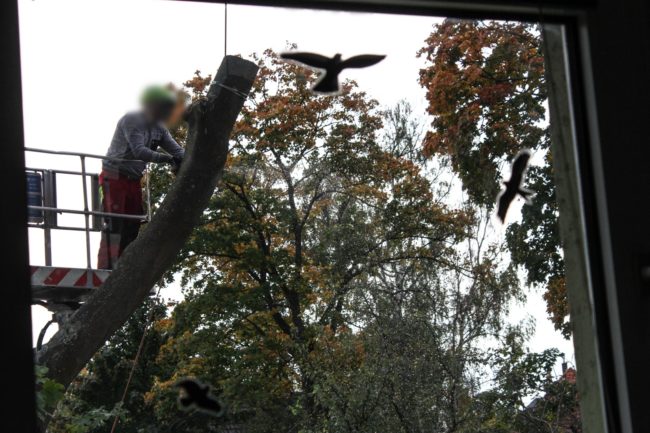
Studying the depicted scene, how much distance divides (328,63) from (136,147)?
1.65 m

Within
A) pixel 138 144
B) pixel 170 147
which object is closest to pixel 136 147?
pixel 138 144

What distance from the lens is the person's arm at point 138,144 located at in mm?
2195

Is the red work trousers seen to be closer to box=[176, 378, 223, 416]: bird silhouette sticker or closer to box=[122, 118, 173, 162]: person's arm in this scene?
box=[122, 118, 173, 162]: person's arm

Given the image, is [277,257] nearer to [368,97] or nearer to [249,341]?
[249,341]

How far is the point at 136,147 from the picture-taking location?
89.2 inches

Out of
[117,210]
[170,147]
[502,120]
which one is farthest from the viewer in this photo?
[502,120]

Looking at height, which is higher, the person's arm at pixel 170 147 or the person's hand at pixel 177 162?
the person's arm at pixel 170 147

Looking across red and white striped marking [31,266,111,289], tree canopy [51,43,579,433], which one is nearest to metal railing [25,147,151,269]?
red and white striped marking [31,266,111,289]

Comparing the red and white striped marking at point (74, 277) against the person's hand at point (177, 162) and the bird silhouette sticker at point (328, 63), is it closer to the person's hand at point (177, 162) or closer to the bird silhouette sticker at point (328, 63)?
the person's hand at point (177, 162)

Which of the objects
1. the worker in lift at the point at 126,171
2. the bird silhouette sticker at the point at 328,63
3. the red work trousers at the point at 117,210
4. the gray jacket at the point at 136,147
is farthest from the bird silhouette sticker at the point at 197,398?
the red work trousers at the point at 117,210

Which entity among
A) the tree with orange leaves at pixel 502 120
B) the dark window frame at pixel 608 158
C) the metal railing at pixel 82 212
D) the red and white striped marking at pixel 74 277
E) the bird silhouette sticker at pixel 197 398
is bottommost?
the bird silhouette sticker at pixel 197 398

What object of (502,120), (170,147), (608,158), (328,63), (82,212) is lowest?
(608,158)

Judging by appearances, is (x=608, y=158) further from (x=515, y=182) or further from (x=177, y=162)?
(x=177, y=162)

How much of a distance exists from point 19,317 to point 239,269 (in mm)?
5933
